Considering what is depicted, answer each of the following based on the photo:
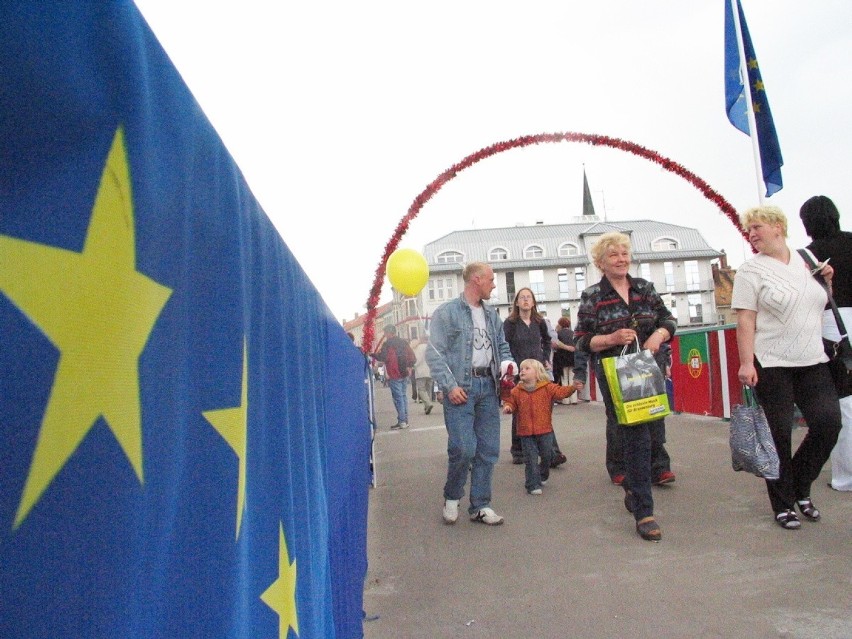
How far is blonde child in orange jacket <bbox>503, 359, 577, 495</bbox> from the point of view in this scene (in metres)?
5.54

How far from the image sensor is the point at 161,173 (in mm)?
774

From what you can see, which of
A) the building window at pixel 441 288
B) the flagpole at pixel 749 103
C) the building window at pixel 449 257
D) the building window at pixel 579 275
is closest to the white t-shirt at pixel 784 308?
the flagpole at pixel 749 103

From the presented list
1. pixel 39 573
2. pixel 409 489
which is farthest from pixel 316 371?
pixel 409 489

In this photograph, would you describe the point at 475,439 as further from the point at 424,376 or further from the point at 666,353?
the point at 424,376

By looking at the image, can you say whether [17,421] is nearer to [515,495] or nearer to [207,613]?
[207,613]

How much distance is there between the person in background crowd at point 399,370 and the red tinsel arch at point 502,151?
1.08 meters

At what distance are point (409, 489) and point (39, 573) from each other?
5772mm

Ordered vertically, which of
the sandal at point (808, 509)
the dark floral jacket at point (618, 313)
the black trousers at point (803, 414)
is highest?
the dark floral jacket at point (618, 313)

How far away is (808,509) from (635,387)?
1275 mm

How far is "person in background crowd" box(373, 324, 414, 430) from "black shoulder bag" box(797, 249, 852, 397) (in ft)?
26.7

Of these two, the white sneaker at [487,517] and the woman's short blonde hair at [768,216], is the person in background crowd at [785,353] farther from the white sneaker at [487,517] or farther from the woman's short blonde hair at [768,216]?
the white sneaker at [487,517]

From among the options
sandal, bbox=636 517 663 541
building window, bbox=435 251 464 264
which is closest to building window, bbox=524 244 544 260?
building window, bbox=435 251 464 264

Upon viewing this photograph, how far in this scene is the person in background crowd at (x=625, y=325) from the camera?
4121 millimetres

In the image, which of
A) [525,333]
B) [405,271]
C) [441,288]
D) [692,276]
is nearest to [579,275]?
[692,276]
